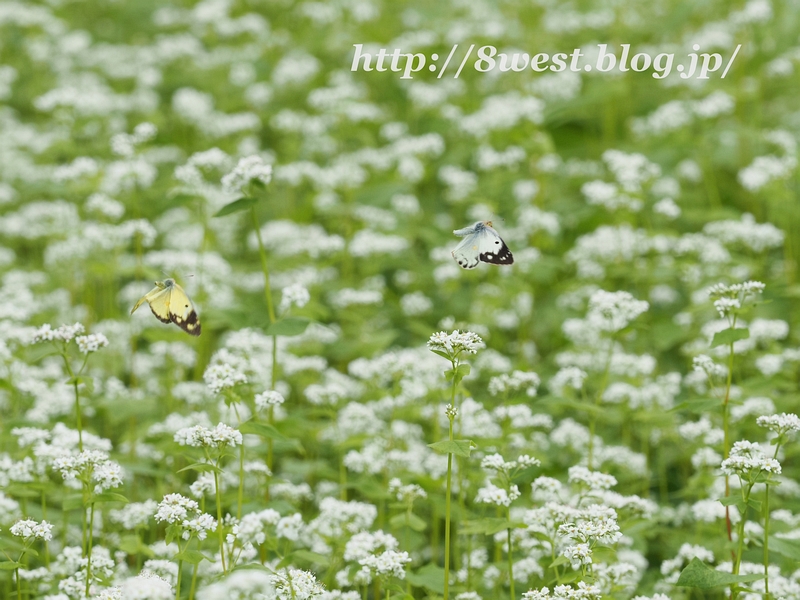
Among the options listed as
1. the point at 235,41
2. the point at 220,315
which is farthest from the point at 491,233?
the point at 235,41

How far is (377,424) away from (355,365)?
1.65ft

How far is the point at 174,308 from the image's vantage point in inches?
203

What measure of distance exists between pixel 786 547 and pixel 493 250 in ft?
8.16

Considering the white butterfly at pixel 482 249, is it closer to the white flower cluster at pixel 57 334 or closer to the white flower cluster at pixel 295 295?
the white flower cluster at pixel 295 295

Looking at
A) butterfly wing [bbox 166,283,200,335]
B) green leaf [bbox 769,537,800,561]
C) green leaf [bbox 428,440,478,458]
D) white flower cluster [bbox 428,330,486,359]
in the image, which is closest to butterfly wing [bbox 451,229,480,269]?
white flower cluster [bbox 428,330,486,359]

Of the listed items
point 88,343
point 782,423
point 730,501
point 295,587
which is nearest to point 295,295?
point 88,343

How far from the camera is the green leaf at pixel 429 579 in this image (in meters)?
5.21

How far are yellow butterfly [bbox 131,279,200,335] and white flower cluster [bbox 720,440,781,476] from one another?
3033 mm

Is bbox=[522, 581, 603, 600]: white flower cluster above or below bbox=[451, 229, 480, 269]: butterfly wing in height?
below

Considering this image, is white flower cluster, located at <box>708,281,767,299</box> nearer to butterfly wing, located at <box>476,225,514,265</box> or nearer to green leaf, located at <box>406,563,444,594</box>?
butterfly wing, located at <box>476,225,514,265</box>

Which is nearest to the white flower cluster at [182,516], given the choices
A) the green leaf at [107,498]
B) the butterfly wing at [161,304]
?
the green leaf at [107,498]

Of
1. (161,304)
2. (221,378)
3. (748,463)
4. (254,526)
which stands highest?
(161,304)

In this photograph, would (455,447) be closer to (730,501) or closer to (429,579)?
(429,579)

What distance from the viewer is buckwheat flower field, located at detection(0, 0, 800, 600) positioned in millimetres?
5262
